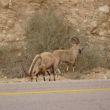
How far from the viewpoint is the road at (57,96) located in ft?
26.1

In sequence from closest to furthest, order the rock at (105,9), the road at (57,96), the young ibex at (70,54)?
the road at (57,96) → the young ibex at (70,54) → the rock at (105,9)

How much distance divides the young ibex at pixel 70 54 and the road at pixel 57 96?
14.9 ft

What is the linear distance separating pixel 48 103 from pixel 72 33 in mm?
10409

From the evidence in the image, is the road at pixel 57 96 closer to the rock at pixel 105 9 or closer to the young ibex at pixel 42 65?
the young ibex at pixel 42 65

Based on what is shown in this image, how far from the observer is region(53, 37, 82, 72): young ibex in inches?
602

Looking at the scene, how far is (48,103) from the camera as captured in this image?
820cm

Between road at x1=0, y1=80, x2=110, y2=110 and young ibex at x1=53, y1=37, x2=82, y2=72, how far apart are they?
179 inches

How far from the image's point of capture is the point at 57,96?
8977mm

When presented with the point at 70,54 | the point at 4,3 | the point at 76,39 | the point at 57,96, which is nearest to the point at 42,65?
the point at 70,54

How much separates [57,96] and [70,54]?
22.9 ft

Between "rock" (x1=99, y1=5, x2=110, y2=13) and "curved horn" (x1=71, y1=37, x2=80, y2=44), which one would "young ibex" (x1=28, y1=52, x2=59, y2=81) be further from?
"rock" (x1=99, y1=5, x2=110, y2=13)

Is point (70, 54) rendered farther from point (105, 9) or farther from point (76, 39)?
point (105, 9)

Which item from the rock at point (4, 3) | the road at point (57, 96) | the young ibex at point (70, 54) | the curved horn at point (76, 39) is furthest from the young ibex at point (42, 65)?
the rock at point (4, 3)

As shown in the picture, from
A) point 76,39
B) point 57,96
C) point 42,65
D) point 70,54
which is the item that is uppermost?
point 76,39
